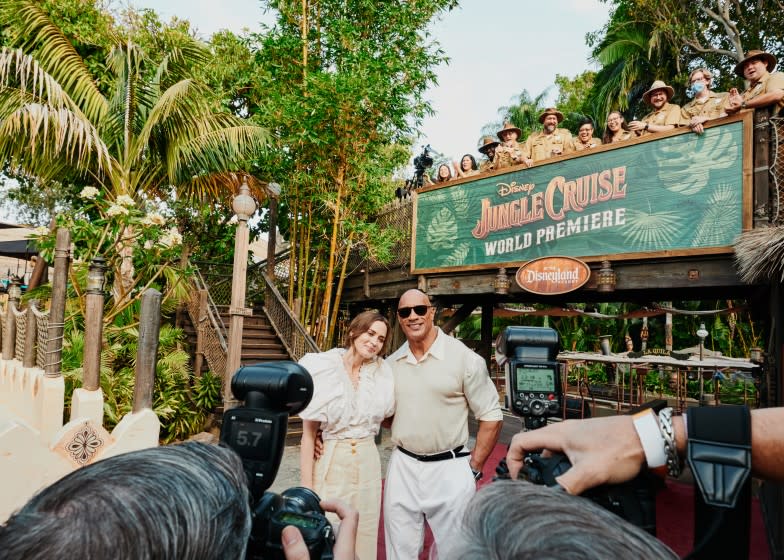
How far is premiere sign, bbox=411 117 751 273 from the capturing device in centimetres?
515

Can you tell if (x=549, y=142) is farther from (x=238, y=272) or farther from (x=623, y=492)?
(x=623, y=492)

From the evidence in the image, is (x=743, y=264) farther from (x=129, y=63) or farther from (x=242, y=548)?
(x=129, y=63)

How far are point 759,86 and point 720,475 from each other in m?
5.98

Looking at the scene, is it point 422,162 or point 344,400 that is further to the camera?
point 422,162

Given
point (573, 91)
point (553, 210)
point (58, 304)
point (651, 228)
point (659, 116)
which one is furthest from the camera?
point (573, 91)

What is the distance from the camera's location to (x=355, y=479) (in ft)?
7.75

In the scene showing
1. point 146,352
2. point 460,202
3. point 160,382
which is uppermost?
point 460,202

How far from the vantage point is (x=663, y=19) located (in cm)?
1262

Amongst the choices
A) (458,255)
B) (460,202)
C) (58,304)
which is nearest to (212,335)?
(58,304)

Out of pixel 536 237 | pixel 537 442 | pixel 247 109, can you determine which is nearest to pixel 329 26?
pixel 247 109

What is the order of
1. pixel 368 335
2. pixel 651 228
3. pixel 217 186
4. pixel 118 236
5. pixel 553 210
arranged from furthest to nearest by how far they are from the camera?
pixel 217 186 < pixel 553 210 < pixel 118 236 < pixel 651 228 < pixel 368 335

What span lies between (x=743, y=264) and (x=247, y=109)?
11.2 metres

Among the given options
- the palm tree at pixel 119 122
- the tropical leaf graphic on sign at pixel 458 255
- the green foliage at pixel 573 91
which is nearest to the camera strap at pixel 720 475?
the tropical leaf graphic on sign at pixel 458 255

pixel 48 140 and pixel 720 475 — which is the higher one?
pixel 48 140
